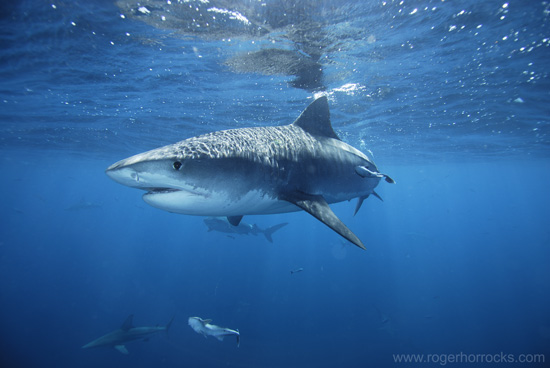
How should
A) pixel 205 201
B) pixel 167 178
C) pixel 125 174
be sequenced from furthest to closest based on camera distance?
pixel 205 201
pixel 167 178
pixel 125 174

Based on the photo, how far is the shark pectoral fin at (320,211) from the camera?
263 cm

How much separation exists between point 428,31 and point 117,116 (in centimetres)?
1577

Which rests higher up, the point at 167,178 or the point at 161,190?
the point at 167,178

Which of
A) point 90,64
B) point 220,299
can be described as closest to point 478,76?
point 90,64

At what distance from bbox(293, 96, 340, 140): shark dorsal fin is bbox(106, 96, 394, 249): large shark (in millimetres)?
18

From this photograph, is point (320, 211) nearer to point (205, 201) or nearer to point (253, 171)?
point (253, 171)

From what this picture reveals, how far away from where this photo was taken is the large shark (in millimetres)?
2156

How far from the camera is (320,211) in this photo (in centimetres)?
297

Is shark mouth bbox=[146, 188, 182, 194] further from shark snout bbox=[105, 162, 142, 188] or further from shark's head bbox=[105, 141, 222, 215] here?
shark snout bbox=[105, 162, 142, 188]

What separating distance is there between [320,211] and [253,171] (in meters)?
0.91

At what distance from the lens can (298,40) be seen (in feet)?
25.5

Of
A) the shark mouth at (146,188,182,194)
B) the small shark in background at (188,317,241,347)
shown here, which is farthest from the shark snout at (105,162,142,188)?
the small shark in background at (188,317,241,347)

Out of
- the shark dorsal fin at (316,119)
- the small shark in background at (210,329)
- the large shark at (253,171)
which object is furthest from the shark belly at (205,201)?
the small shark in background at (210,329)

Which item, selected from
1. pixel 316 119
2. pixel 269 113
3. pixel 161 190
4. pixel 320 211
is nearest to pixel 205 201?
pixel 161 190
